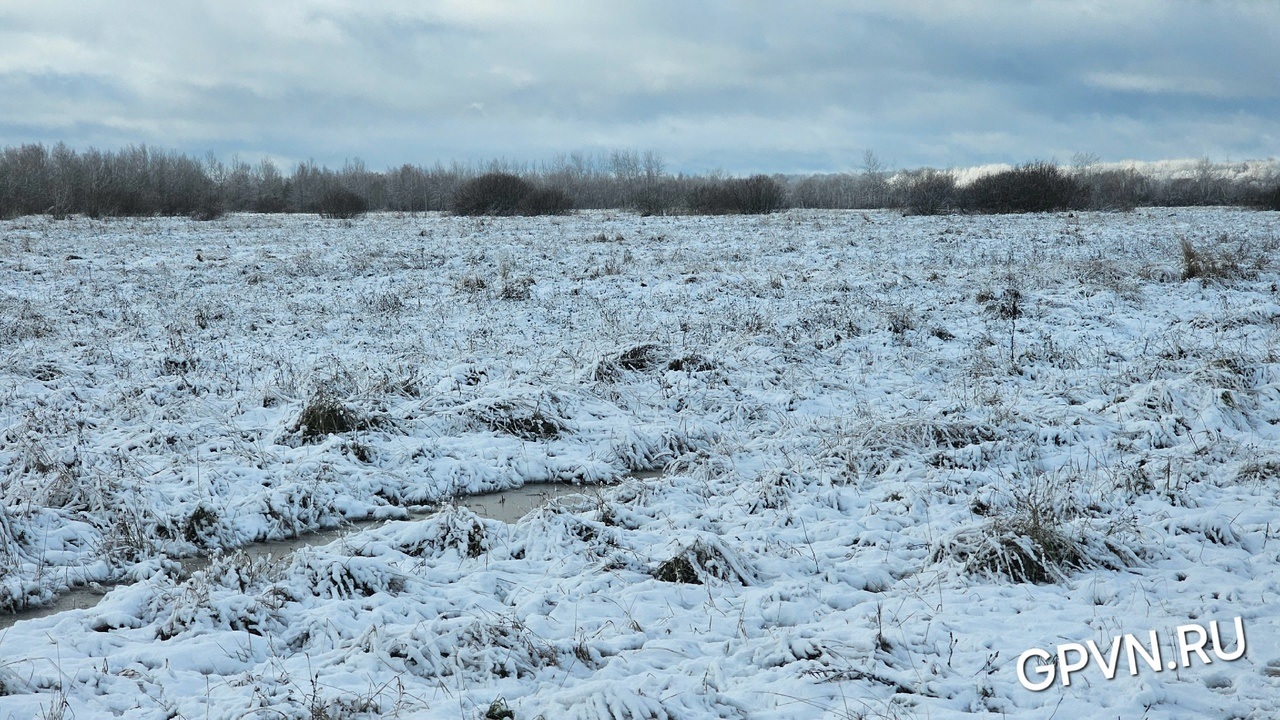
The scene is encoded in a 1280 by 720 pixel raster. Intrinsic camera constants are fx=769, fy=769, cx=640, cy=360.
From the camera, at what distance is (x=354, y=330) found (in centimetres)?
1209

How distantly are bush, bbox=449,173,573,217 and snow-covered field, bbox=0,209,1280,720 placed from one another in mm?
27915

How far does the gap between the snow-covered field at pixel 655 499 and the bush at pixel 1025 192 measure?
24943 mm

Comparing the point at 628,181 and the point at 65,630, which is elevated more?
the point at 628,181

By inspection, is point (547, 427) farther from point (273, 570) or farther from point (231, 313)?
point (231, 313)

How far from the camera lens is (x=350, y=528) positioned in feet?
Result: 20.4

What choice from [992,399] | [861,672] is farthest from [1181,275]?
[861,672]

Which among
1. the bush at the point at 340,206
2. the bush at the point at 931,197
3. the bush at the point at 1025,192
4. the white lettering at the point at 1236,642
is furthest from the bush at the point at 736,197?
the white lettering at the point at 1236,642

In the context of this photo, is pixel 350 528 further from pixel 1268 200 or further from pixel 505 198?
pixel 1268 200

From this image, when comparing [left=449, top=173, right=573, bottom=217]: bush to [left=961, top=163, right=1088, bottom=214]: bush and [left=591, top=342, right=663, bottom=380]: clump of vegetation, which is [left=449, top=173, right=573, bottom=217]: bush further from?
[left=591, top=342, right=663, bottom=380]: clump of vegetation

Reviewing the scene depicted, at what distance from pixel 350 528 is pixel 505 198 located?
1485 inches

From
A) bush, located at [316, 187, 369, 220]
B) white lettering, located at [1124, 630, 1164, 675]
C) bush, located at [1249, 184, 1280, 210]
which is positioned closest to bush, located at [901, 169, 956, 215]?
bush, located at [1249, 184, 1280, 210]

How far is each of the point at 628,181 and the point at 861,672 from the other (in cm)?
7809

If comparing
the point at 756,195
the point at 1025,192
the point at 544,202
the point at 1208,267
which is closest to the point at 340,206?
the point at 544,202

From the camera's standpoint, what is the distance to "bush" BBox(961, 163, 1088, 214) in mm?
37906
